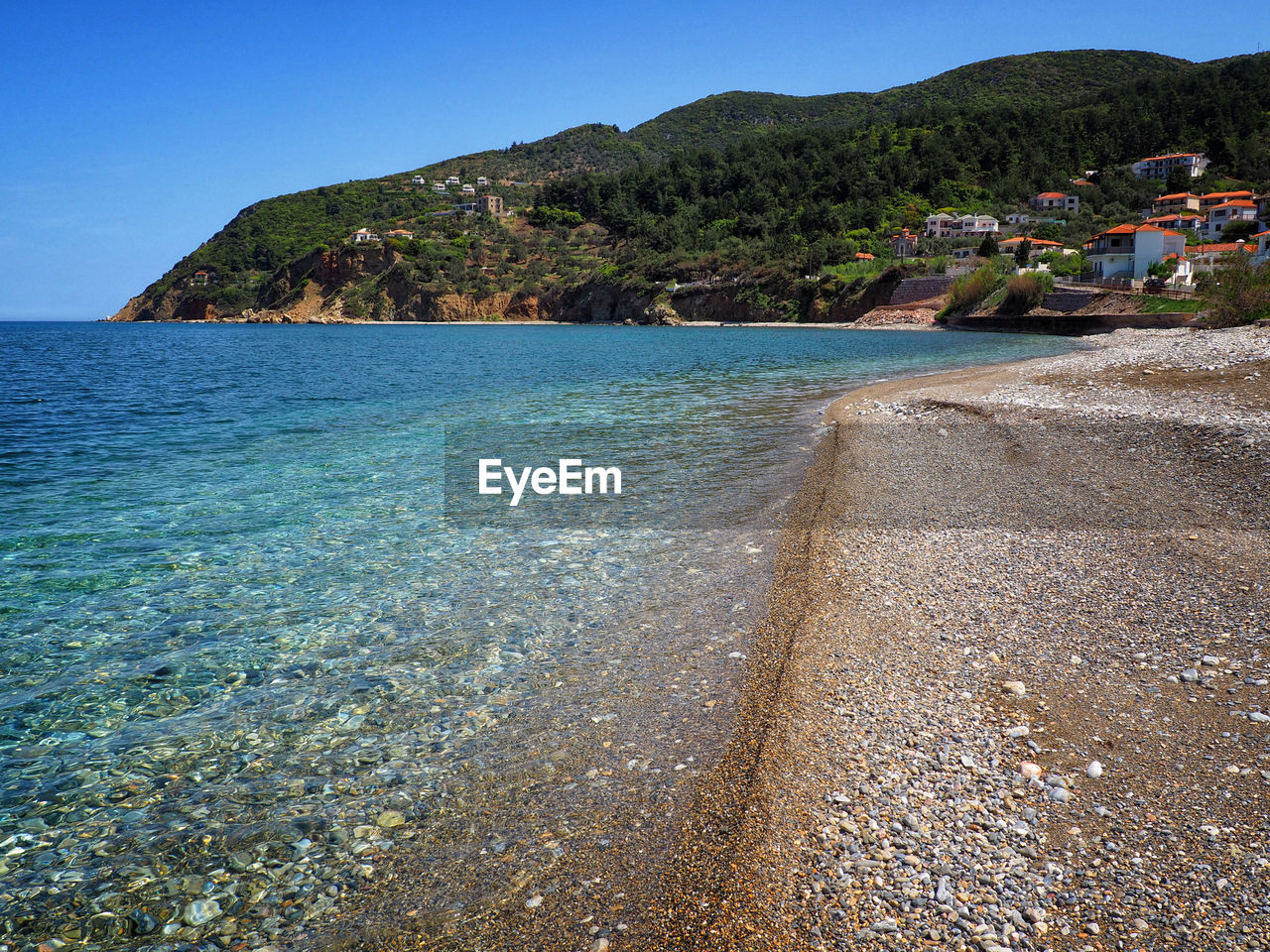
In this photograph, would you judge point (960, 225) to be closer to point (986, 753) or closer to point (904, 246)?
point (904, 246)

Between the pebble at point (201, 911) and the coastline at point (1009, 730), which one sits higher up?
the coastline at point (1009, 730)

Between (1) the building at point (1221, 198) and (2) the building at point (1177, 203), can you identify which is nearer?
(1) the building at point (1221, 198)

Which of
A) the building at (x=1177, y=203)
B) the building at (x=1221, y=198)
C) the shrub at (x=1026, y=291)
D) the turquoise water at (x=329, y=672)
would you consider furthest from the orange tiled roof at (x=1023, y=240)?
the turquoise water at (x=329, y=672)

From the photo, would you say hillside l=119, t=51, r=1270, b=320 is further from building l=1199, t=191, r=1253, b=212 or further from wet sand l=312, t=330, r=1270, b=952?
wet sand l=312, t=330, r=1270, b=952

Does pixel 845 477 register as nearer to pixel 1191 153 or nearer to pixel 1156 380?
pixel 1156 380

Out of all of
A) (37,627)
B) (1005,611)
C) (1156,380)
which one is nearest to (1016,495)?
(1005,611)

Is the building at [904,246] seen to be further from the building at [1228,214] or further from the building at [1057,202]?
the building at [1228,214]
